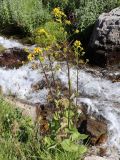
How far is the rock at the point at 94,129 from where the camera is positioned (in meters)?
6.08

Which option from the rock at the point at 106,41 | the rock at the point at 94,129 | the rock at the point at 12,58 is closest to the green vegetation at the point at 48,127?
the rock at the point at 94,129

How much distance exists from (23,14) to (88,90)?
3300 mm

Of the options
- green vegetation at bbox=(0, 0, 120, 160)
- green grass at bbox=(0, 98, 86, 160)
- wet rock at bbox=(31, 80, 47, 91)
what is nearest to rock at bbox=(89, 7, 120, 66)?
wet rock at bbox=(31, 80, 47, 91)

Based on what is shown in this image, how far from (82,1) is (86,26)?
2.81ft

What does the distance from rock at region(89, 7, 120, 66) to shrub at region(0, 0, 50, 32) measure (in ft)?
5.42

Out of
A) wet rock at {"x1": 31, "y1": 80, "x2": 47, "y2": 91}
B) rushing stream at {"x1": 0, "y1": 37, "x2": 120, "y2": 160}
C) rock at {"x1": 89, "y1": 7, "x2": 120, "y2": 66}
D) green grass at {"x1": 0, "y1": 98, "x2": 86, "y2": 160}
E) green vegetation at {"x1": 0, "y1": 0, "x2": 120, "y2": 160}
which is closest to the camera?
green vegetation at {"x1": 0, "y1": 0, "x2": 120, "y2": 160}

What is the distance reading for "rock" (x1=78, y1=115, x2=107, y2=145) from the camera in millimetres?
6078

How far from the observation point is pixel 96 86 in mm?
7883

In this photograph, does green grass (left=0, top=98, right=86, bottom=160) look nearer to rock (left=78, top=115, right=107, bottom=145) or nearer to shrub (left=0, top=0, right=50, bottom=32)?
rock (left=78, top=115, right=107, bottom=145)

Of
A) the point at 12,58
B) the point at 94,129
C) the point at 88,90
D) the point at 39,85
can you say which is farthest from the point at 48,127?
the point at 12,58

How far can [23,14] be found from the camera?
10.1m

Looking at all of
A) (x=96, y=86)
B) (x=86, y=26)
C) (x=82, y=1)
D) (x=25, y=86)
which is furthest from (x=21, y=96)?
(x=82, y=1)

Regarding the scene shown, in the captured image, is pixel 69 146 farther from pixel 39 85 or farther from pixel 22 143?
pixel 39 85

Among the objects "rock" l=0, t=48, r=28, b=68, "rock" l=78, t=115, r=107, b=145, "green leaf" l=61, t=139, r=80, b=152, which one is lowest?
"rock" l=78, t=115, r=107, b=145
